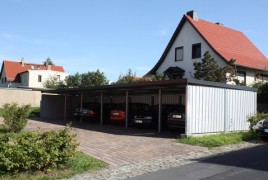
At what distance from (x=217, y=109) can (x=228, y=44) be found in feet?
59.2

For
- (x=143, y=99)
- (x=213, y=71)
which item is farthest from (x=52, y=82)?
(x=213, y=71)

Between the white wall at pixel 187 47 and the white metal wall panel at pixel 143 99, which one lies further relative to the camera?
the white wall at pixel 187 47

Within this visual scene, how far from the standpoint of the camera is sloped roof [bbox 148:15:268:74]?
104ft

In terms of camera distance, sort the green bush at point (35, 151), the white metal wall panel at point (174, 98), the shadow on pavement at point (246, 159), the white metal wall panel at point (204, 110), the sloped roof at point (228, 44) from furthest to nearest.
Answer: the sloped roof at point (228, 44), the white metal wall panel at point (174, 98), the white metal wall panel at point (204, 110), the shadow on pavement at point (246, 159), the green bush at point (35, 151)

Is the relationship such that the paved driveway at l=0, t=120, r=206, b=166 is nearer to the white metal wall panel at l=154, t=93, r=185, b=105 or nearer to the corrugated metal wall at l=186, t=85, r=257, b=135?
the corrugated metal wall at l=186, t=85, r=257, b=135

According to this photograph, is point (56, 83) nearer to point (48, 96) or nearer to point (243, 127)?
point (48, 96)

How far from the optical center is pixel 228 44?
1339 inches

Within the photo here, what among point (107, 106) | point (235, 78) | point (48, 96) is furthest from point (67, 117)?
point (235, 78)

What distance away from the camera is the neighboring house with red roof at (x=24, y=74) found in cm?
6341

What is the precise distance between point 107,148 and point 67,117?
61.7ft

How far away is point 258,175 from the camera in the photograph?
28.7 ft

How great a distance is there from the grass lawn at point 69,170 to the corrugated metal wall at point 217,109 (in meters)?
6.57

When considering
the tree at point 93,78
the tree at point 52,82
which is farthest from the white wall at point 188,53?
the tree at point 52,82

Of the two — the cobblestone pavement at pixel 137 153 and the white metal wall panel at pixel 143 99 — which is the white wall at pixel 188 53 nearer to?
the white metal wall panel at pixel 143 99
